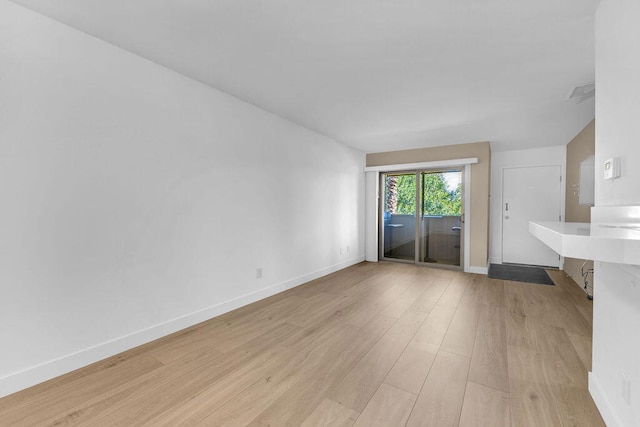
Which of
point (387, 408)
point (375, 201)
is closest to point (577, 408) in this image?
point (387, 408)

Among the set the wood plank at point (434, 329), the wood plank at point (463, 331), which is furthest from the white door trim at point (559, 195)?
the wood plank at point (434, 329)

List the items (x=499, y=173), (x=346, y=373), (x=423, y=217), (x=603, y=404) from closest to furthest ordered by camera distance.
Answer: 1. (x=603, y=404)
2. (x=346, y=373)
3. (x=423, y=217)
4. (x=499, y=173)

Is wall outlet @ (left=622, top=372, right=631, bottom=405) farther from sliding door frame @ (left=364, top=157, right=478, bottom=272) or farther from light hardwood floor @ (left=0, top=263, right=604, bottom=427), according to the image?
sliding door frame @ (left=364, top=157, right=478, bottom=272)

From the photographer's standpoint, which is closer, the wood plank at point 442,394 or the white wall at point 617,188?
the white wall at point 617,188

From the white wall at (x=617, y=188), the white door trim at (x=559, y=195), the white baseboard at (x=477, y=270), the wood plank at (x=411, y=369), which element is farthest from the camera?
the white door trim at (x=559, y=195)

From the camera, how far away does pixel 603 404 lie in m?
1.49

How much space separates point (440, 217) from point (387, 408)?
4267 millimetres

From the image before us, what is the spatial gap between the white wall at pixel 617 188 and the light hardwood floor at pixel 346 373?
0.80 ft

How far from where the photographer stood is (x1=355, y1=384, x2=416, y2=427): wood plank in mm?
1468

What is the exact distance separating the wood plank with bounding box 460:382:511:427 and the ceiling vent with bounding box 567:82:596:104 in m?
2.89

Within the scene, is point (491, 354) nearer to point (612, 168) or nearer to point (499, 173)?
point (612, 168)

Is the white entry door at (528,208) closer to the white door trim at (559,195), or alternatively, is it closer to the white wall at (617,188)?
the white door trim at (559,195)

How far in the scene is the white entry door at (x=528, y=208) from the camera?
16.7 ft

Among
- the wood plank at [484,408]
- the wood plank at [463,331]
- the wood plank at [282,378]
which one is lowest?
the wood plank at [463,331]
